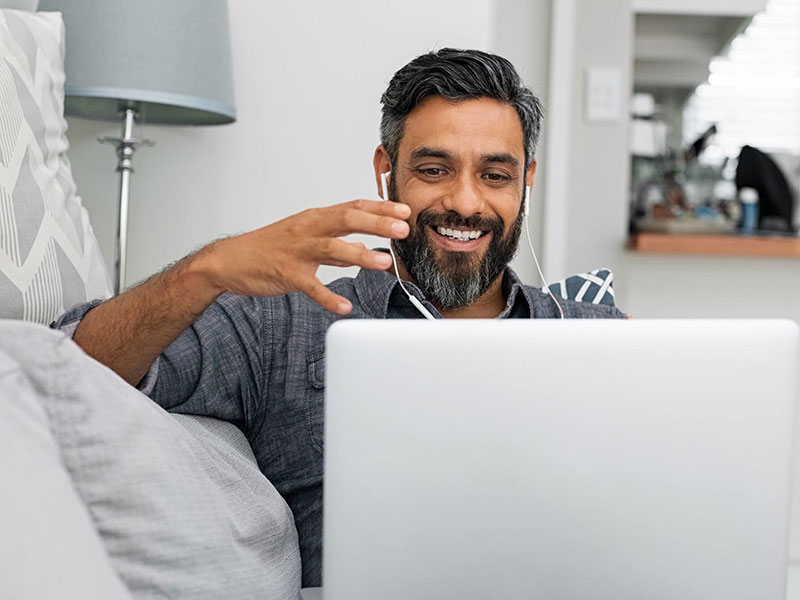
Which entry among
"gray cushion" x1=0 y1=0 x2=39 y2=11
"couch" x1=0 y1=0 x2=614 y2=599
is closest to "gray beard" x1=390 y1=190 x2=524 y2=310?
"couch" x1=0 y1=0 x2=614 y2=599

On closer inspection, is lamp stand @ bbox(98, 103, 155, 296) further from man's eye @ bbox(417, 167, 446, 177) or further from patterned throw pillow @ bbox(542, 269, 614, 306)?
patterned throw pillow @ bbox(542, 269, 614, 306)

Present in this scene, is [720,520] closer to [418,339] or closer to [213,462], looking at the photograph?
[418,339]

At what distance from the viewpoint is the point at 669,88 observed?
15.8 feet

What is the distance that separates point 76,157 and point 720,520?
1.53 m

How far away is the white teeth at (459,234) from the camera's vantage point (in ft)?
4.58

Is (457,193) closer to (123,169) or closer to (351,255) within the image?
(351,255)

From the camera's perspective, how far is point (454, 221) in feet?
4.57

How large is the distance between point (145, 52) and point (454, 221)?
59 cm

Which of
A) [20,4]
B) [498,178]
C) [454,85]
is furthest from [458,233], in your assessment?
[20,4]

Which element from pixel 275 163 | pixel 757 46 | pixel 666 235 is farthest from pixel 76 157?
pixel 757 46

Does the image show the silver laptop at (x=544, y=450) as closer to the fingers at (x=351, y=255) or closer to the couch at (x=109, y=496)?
the couch at (x=109, y=496)

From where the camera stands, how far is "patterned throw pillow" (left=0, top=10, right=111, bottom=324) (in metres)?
1.06

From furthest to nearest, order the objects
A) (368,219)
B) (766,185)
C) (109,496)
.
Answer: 1. (766,185)
2. (368,219)
3. (109,496)

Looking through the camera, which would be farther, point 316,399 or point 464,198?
point 464,198
